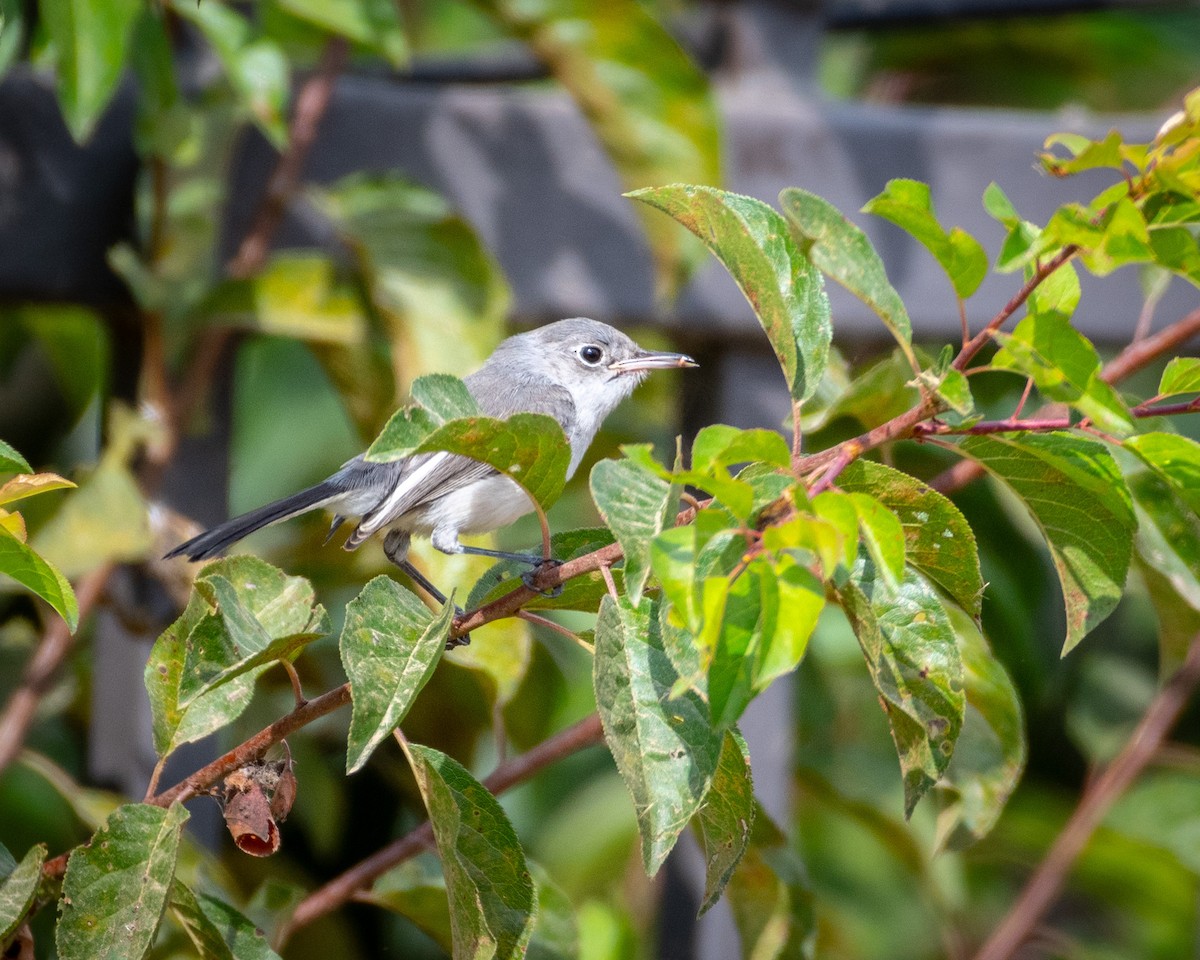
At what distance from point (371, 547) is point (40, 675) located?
71cm

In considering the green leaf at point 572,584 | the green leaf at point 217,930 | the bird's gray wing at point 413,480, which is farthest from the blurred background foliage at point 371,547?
the green leaf at point 572,584

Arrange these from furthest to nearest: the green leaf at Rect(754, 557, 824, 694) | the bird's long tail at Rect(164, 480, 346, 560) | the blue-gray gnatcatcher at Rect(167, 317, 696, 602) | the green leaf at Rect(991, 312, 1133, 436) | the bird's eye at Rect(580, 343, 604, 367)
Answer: the bird's eye at Rect(580, 343, 604, 367)
the blue-gray gnatcatcher at Rect(167, 317, 696, 602)
the bird's long tail at Rect(164, 480, 346, 560)
the green leaf at Rect(991, 312, 1133, 436)
the green leaf at Rect(754, 557, 824, 694)

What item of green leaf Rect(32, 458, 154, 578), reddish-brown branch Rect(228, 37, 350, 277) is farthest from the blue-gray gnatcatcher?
reddish-brown branch Rect(228, 37, 350, 277)

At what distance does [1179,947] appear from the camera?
11.3 ft

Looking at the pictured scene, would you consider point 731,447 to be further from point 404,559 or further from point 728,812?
point 404,559

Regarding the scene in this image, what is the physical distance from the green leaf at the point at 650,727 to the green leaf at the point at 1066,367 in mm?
405

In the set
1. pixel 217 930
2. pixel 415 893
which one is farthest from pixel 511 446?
pixel 415 893

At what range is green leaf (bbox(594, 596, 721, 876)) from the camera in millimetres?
1179

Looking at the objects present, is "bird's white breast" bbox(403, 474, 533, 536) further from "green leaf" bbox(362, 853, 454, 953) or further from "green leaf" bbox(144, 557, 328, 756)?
"green leaf" bbox(144, 557, 328, 756)

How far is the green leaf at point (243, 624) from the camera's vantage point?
1323 mm

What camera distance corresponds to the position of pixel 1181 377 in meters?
1.30

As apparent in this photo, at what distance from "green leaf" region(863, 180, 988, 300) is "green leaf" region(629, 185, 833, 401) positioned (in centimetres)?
11

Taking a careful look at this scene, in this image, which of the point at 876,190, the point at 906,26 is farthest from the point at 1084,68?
the point at 876,190

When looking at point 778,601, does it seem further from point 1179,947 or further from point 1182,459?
point 1179,947
